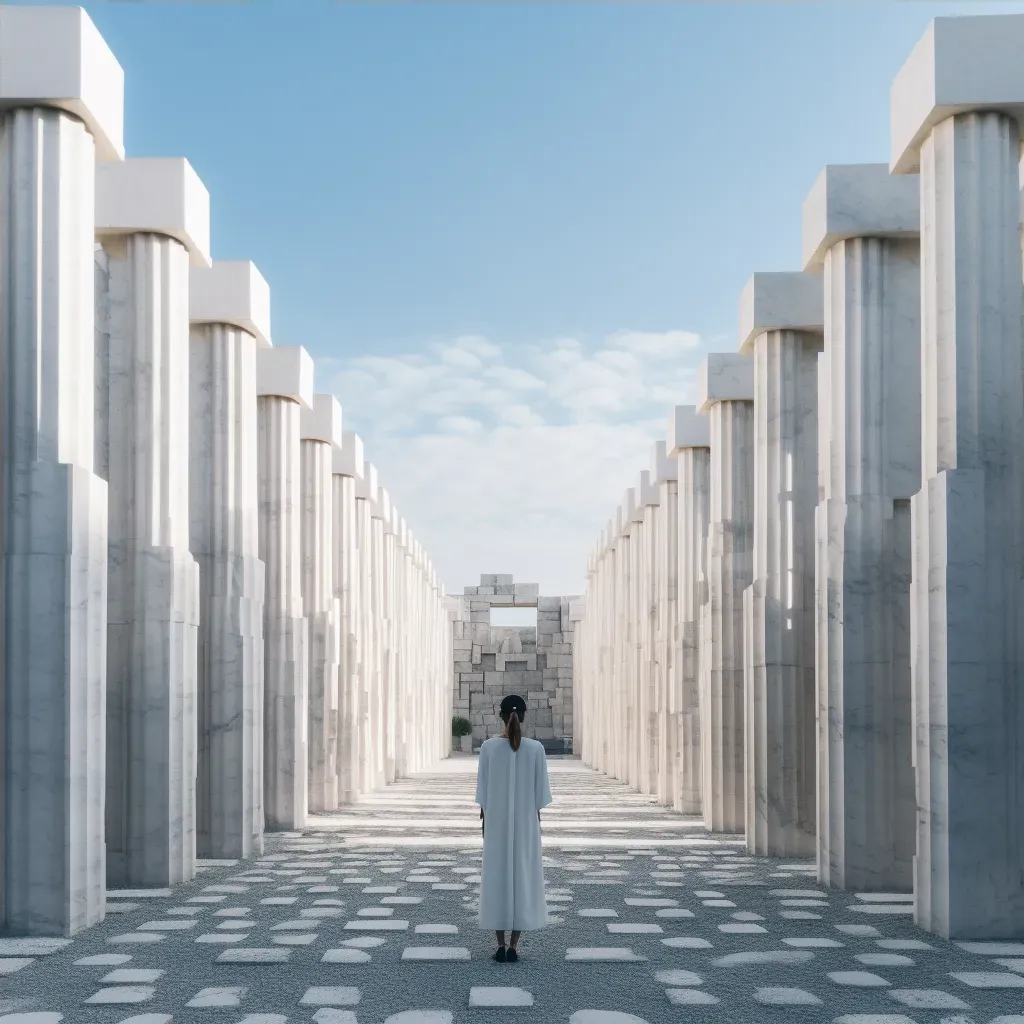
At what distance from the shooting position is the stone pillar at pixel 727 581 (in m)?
16.0

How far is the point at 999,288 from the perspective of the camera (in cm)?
903

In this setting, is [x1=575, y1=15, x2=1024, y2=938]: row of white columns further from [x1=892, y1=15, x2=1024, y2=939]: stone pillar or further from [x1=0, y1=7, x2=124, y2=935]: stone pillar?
[x1=0, y1=7, x2=124, y2=935]: stone pillar

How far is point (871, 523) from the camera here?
11.3m

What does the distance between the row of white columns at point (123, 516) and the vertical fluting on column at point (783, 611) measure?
5076 mm

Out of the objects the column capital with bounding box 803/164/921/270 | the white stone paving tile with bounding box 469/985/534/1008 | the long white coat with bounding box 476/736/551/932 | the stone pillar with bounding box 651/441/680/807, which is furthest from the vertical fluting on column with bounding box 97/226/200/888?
the stone pillar with bounding box 651/441/680/807

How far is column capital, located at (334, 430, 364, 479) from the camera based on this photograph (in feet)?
73.1

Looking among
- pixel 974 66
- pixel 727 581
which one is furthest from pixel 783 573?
pixel 974 66

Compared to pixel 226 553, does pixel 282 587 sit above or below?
below

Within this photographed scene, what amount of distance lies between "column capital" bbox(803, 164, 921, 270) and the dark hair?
17.9ft

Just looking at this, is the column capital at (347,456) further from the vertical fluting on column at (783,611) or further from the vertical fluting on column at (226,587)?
the vertical fluting on column at (783,611)

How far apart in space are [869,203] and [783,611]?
4207 millimetres

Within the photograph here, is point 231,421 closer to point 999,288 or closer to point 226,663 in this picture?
point 226,663

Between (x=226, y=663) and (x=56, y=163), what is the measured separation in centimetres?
566

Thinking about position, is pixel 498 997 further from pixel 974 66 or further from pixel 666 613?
pixel 666 613
